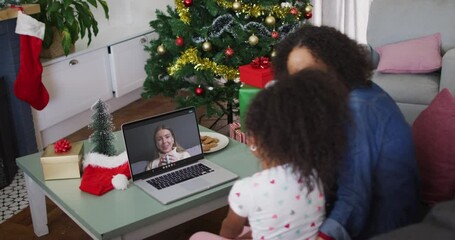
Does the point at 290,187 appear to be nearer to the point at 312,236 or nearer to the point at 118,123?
the point at 312,236

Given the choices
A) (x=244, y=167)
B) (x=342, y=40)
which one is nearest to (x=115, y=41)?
(x=244, y=167)

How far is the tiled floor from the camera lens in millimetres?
2582

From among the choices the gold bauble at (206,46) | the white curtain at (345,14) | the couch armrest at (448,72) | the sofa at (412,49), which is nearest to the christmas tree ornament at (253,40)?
the gold bauble at (206,46)

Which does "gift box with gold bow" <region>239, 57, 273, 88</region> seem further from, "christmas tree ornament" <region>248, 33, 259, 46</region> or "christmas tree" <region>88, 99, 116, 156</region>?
"christmas tree" <region>88, 99, 116, 156</region>

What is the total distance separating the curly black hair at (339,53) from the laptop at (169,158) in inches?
21.8

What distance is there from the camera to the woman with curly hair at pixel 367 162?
1262 mm

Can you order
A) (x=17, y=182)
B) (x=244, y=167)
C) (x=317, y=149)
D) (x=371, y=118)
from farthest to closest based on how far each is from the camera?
(x=17, y=182) → (x=244, y=167) → (x=371, y=118) → (x=317, y=149)

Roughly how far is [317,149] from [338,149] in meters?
0.06

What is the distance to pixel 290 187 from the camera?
3.97ft

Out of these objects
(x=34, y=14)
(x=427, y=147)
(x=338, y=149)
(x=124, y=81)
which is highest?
(x=34, y=14)

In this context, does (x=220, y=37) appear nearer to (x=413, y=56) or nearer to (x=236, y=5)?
(x=236, y=5)

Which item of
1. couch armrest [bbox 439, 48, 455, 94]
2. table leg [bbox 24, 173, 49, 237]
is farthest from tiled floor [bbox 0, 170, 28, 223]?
couch armrest [bbox 439, 48, 455, 94]

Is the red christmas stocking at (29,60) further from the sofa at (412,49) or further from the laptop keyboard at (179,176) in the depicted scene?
the sofa at (412,49)

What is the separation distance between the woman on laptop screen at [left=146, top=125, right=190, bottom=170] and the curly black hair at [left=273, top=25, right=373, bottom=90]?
592 mm
